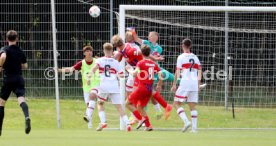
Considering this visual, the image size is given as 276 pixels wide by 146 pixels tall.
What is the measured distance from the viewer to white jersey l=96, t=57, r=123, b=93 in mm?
15945

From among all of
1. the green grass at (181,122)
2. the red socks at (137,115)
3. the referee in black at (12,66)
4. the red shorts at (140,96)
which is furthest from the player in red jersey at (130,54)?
the referee in black at (12,66)

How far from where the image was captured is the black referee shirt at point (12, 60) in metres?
13.9

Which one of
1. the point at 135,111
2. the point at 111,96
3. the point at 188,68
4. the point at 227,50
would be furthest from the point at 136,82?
the point at 227,50

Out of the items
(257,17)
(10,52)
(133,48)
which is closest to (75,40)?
(133,48)

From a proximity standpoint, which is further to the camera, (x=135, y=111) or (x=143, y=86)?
(x=135, y=111)

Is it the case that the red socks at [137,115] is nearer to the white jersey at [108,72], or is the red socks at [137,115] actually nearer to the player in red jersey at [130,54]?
the player in red jersey at [130,54]

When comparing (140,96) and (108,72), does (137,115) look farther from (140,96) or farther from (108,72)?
(108,72)

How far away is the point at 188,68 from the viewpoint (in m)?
16.7

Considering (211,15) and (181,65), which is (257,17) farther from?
(181,65)

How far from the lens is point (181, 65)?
16719mm

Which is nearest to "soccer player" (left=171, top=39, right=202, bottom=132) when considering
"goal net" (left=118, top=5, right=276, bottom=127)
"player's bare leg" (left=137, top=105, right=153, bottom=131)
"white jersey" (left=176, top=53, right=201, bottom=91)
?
"white jersey" (left=176, top=53, right=201, bottom=91)

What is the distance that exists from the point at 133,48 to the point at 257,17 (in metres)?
4.08

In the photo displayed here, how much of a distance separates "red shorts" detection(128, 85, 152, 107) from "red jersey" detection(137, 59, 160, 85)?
6.1 inches

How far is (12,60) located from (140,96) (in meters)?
3.62
